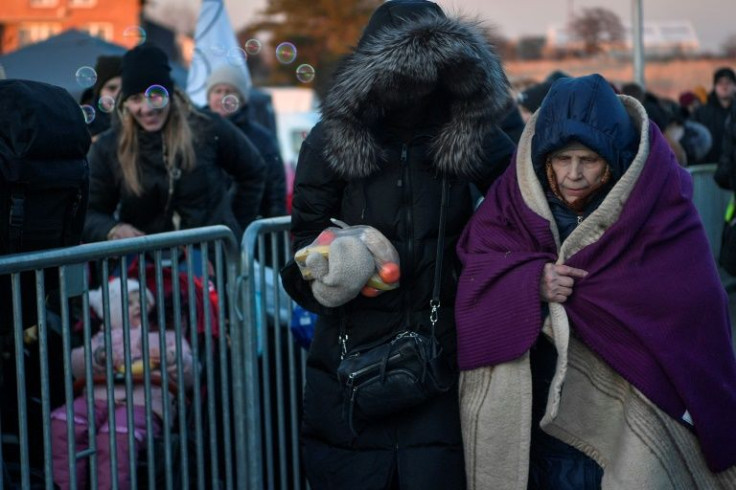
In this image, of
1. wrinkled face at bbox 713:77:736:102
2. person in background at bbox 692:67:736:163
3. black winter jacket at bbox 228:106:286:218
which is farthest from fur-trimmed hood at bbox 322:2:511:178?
wrinkled face at bbox 713:77:736:102

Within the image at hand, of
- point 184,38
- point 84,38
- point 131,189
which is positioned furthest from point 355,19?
point 131,189

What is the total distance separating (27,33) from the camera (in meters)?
58.8

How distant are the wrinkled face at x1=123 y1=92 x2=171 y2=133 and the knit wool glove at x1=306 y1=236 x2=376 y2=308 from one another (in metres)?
2.46

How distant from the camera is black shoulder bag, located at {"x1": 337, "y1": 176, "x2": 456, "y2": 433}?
12.3ft

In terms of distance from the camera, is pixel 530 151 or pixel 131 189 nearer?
pixel 530 151

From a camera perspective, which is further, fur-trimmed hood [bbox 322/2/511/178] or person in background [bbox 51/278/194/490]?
person in background [bbox 51/278/194/490]

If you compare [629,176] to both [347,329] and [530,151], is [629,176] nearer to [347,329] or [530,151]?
[530,151]

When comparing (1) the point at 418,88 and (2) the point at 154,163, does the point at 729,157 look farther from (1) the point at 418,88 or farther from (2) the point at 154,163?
(1) the point at 418,88

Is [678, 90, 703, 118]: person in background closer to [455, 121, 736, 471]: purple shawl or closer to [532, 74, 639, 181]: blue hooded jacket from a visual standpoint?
[532, 74, 639, 181]: blue hooded jacket

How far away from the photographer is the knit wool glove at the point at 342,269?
12.2 feet

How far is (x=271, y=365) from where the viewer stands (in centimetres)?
537

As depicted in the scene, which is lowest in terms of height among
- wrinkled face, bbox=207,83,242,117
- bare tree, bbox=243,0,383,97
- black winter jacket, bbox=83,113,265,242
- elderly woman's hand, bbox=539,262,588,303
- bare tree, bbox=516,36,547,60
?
elderly woman's hand, bbox=539,262,588,303

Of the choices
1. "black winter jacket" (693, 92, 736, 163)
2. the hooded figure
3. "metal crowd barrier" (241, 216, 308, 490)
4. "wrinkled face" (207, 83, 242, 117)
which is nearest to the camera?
the hooded figure

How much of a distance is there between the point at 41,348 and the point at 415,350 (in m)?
1.13
